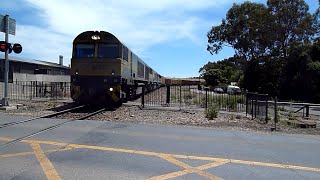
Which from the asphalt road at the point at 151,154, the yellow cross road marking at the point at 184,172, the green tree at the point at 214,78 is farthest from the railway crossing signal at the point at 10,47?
the green tree at the point at 214,78

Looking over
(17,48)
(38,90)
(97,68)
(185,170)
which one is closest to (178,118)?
(97,68)

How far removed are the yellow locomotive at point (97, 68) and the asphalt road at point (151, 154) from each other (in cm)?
812

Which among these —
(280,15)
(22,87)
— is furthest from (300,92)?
(22,87)

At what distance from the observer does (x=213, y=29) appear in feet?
203

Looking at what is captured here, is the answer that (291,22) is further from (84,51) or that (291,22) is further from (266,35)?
(84,51)

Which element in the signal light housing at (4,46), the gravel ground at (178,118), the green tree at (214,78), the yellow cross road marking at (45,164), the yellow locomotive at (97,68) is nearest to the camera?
the yellow cross road marking at (45,164)

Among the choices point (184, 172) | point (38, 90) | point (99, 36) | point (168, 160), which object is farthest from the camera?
point (38, 90)

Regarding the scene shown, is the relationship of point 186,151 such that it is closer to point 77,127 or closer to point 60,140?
point 60,140

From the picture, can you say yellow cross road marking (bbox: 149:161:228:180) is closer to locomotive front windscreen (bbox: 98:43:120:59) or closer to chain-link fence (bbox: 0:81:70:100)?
locomotive front windscreen (bbox: 98:43:120:59)

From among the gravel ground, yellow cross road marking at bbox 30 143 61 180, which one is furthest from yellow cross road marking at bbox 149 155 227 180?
the gravel ground

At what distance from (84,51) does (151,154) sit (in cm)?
1315

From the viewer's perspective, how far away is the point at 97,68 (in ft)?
65.3

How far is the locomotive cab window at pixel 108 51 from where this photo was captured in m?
19.8

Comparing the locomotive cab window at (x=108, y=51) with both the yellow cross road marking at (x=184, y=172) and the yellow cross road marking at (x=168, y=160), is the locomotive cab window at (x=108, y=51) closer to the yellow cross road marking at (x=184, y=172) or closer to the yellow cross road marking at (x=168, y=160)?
the yellow cross road marking at (x=168, y=160)
